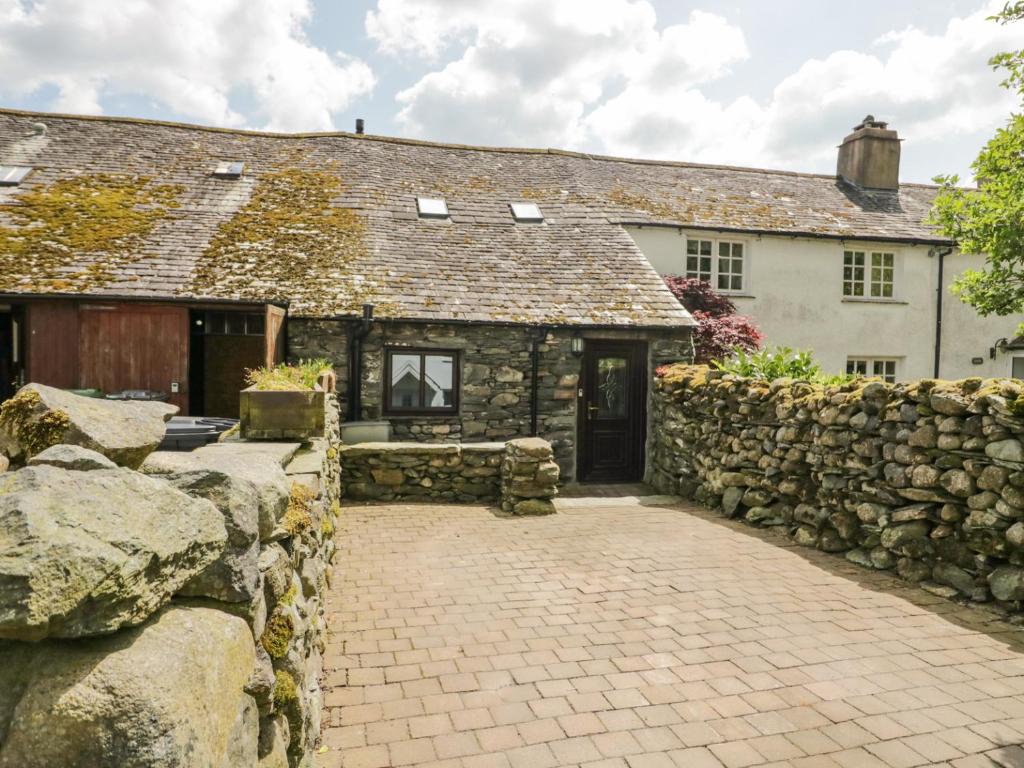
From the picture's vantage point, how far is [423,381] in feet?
37.7

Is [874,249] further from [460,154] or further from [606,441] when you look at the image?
[460,154]

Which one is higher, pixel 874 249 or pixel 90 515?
pixel 874 249

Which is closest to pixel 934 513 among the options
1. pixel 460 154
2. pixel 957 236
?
pixel 957 236

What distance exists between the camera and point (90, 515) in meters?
1.41

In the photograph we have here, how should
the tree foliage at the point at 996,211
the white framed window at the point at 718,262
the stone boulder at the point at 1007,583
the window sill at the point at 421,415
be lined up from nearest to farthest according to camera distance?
the stone boulder at the point at 1007,583, the tree foliage at the point at 996,211, the window sill at the point at 421,415, the white framed window at the point at 718,262

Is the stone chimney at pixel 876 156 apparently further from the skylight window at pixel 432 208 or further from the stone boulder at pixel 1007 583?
the stone boulder at pixel 1007 583

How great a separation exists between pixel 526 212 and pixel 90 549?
45.3ft

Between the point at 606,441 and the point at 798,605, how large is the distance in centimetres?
677

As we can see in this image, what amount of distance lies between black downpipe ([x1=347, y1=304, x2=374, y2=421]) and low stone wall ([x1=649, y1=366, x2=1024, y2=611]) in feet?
18.8

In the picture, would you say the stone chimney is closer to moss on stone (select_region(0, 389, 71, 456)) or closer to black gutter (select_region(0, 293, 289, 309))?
black gutter (select_region(0, 293, 289, 309))

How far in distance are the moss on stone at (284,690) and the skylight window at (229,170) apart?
1391 centimetres

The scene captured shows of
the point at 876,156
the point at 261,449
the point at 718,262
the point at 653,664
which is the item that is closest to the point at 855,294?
the point at 718,262

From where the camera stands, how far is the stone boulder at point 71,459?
1729 mm

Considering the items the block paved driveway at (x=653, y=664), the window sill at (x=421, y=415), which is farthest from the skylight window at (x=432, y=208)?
the block paved driveway at (x=653, y=664)
